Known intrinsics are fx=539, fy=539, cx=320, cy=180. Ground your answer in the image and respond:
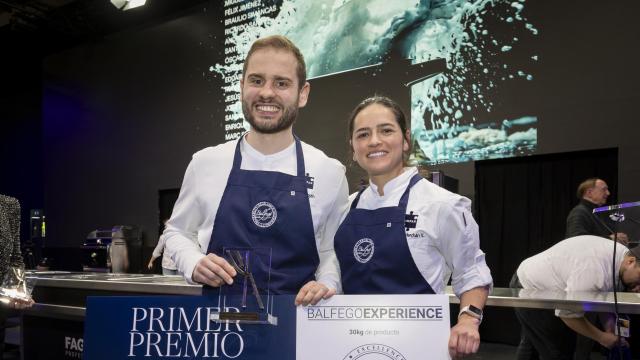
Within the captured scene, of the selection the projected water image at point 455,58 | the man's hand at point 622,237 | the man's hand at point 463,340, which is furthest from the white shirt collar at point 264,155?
the projected water image at point 455,58

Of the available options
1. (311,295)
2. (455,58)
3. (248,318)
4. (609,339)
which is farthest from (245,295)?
(455,58)

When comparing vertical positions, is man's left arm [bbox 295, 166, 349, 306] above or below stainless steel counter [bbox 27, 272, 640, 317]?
above

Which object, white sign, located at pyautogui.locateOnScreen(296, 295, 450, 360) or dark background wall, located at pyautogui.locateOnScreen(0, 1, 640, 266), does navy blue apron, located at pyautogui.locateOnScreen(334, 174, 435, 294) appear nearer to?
white sign, located at pyautogui.locateOnScreen(296, 295, 450, 360)

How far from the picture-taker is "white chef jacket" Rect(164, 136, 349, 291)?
1482 millimetres

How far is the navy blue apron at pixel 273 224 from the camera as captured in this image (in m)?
1.41

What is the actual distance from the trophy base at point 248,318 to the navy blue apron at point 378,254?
309 millimetres

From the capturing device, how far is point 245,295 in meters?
1.25

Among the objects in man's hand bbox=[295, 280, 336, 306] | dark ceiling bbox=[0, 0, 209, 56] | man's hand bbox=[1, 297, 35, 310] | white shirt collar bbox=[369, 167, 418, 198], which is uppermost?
dark ceiling bbox=[0, 0, 209, 56]

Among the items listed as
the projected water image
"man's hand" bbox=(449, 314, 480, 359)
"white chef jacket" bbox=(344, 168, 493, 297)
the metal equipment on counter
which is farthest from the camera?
the metal equipment on counter

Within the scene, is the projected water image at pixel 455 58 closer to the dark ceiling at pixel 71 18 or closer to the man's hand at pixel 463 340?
the dark ceiling at pixel 71 18

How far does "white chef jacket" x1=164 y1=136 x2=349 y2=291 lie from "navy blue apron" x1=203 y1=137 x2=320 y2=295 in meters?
0.03

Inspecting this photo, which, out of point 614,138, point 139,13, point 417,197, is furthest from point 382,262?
point 139,13

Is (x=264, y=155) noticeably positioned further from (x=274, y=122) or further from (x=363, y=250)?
(x=363, y=250)

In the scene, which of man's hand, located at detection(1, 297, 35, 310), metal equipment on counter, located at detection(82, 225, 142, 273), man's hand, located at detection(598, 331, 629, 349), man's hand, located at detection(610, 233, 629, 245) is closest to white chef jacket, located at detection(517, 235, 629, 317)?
man's hand, located at detection(598, 331, 629, 349)
